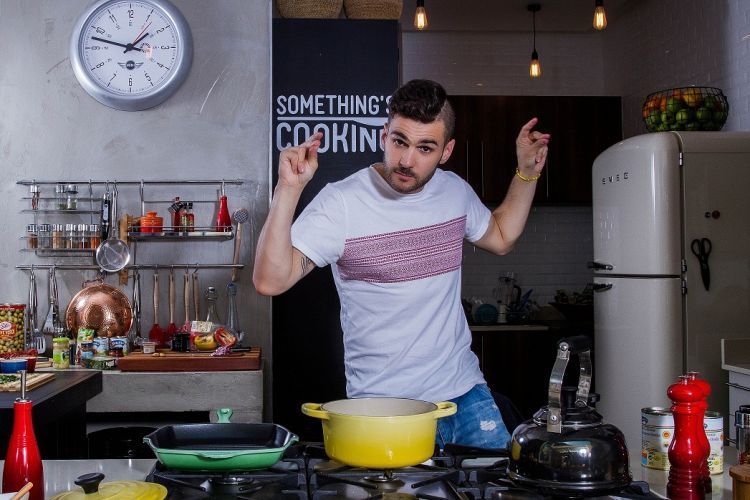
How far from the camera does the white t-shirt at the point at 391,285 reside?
2.20 metres

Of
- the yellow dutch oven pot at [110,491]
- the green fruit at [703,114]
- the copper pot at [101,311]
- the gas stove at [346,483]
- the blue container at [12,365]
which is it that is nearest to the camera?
the yellow dutch oven pot at [110,491]

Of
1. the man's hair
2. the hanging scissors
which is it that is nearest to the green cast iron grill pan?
the man's hair

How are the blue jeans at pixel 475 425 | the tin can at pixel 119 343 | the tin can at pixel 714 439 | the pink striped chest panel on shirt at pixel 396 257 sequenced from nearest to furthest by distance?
1. the tin can at pixel 714 439
2. the blue jeans at pixel 475 425
3. the pink striped chest panel on shirt at pixel 396 257
4. the tin can at pixel 119 343

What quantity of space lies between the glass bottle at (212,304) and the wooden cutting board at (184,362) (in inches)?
12.8

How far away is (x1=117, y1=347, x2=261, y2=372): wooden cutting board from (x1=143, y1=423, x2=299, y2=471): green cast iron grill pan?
5.48ft

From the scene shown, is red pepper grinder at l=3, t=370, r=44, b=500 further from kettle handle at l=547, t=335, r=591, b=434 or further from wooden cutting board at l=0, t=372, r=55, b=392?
wooden cutting board at l=0, t=372, r=55, b=392

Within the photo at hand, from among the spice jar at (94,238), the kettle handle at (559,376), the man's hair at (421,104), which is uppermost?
the man's hair at (421,104)

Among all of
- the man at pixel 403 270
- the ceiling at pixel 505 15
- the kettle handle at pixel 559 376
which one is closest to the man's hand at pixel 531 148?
the man at pixel 403 270

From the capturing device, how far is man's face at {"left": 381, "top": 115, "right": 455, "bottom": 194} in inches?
86.4

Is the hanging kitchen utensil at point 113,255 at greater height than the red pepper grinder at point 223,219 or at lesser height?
lesser

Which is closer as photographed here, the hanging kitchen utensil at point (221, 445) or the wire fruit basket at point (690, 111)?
the hanging kitchen utensil at point (221, 445)

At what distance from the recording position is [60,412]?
2.43 metres

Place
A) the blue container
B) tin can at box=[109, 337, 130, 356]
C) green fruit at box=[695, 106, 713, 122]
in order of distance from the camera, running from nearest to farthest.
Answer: the blue container
tin can at box=[109, 337, 130, 356]
green fruit at box=[695, 106, 713, 122]

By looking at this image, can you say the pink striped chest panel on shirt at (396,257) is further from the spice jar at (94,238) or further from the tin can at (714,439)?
the spice jar at (94,238)
